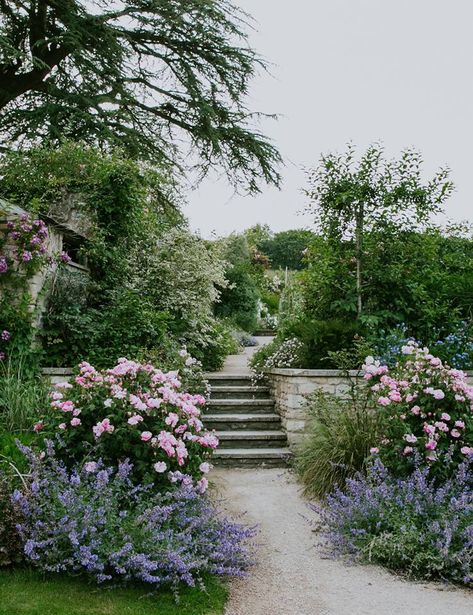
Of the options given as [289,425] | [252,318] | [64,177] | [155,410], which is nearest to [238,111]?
[252,318]

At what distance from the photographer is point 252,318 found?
56.9 ft

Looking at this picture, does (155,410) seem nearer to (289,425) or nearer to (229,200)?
(289,425)

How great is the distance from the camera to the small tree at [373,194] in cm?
790

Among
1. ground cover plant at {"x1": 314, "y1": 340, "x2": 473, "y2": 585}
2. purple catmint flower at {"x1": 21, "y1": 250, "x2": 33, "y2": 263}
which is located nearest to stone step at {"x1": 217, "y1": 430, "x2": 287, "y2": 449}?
ground cover plant at {"x1": 314, "y1": 340, "x2": 473, "y2": 585}

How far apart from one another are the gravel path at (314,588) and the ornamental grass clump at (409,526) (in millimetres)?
132

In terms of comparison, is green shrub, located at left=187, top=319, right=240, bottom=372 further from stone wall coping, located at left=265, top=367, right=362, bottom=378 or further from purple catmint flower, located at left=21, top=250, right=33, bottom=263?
purple catmint flower, located at left=21, top=250, right=33, bottom=263

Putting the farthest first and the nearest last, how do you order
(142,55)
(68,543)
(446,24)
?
(142,55)
(446,24)
(68,543)

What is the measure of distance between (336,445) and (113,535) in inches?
106

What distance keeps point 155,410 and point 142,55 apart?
11.7 metres

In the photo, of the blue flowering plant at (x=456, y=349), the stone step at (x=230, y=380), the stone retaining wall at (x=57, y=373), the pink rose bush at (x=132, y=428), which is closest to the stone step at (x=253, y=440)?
the stone step at (x=230, y=380)

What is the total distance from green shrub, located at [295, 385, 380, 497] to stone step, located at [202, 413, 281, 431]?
54.4 inches

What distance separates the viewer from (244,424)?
7660 mm

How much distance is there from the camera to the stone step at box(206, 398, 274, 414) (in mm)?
8008

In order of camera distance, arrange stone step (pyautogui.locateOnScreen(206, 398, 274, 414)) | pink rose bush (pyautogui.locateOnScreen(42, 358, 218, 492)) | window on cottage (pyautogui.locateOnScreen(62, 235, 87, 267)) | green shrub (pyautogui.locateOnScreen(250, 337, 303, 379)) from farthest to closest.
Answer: window on cottage (pyautogui.locateOnScreen(62, 235, 87, 267)) → stone step (pyautogui.locateOnScreen(206, 398, 274, 414)) → green shrub (pyautogui.locateOnScreen(250, 337, 303, 379)) → pink rose bush (pyautogui.locateOnScreen(42, 358, 218, 492))
